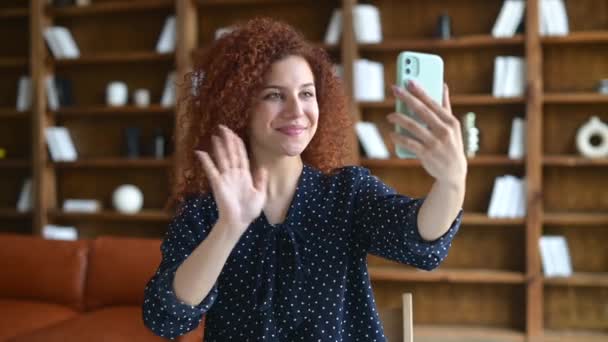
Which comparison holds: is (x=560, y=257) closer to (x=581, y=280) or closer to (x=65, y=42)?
(x=581, y=280)

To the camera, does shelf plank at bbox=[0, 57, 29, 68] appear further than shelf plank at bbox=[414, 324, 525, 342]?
Yes

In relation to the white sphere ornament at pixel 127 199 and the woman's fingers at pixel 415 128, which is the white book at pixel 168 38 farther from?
the woman's fingers at pixel 415 128

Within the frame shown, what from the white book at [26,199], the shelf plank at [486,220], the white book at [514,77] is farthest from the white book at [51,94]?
the white book at [514,77]

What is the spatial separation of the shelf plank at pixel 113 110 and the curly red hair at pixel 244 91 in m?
2.64

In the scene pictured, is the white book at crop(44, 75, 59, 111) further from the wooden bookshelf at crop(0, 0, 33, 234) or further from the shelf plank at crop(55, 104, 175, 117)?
the wooden bookshelf at crop(0, 0, 33, 234)

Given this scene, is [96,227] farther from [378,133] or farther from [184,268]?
[184,268]

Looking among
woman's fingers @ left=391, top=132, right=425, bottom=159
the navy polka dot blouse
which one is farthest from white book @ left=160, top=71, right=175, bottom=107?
woman's fingers @ left=391, top=132, right=425, bottom=159

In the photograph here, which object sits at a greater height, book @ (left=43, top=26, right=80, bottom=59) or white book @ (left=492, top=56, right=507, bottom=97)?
book @ (left=43, top=26, right=80, bottom=59)

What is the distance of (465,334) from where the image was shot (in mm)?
3467

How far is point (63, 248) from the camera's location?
2936 mm

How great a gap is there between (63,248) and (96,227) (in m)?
1.35

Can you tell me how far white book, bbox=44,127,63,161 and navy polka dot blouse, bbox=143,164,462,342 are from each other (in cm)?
317

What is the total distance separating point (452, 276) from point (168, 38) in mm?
2191

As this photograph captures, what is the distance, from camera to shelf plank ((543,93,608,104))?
128 inches
